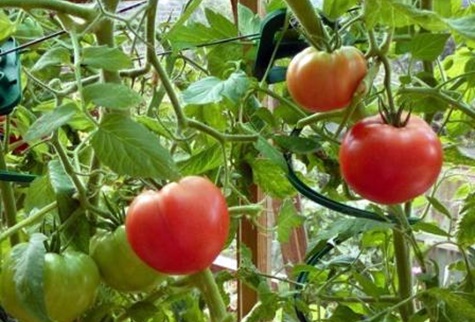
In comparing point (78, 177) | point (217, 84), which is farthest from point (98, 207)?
point (217, 84)

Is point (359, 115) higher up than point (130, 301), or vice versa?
point (359, 115)

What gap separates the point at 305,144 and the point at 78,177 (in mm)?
174

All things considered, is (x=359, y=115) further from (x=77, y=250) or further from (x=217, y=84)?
(x=77, y=250)

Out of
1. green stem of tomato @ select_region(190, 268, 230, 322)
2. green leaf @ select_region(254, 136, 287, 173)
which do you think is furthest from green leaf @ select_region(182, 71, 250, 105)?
green stem of tomato @ select_region(190, 268, 230, 322)

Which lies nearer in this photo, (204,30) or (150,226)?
(150,226)

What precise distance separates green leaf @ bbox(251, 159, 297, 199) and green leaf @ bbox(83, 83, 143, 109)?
9.5 inches

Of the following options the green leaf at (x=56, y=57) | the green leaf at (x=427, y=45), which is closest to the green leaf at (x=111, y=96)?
the green leaf at (x=56, y=57)

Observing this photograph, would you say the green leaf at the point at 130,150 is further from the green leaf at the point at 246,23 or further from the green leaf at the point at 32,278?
the green leaf at the point at 246,23

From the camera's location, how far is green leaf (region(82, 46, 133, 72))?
490 mm

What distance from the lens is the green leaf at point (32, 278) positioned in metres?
0.46

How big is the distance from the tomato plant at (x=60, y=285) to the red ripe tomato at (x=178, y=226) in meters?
0.08

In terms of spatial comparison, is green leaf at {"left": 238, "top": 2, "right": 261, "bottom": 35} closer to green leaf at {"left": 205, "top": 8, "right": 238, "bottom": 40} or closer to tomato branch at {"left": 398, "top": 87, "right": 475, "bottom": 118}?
green leaf at {"left": 205, "top": 8, "right": 238, "bottom": 40}

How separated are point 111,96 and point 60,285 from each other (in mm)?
141

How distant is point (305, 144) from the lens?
0.58m
